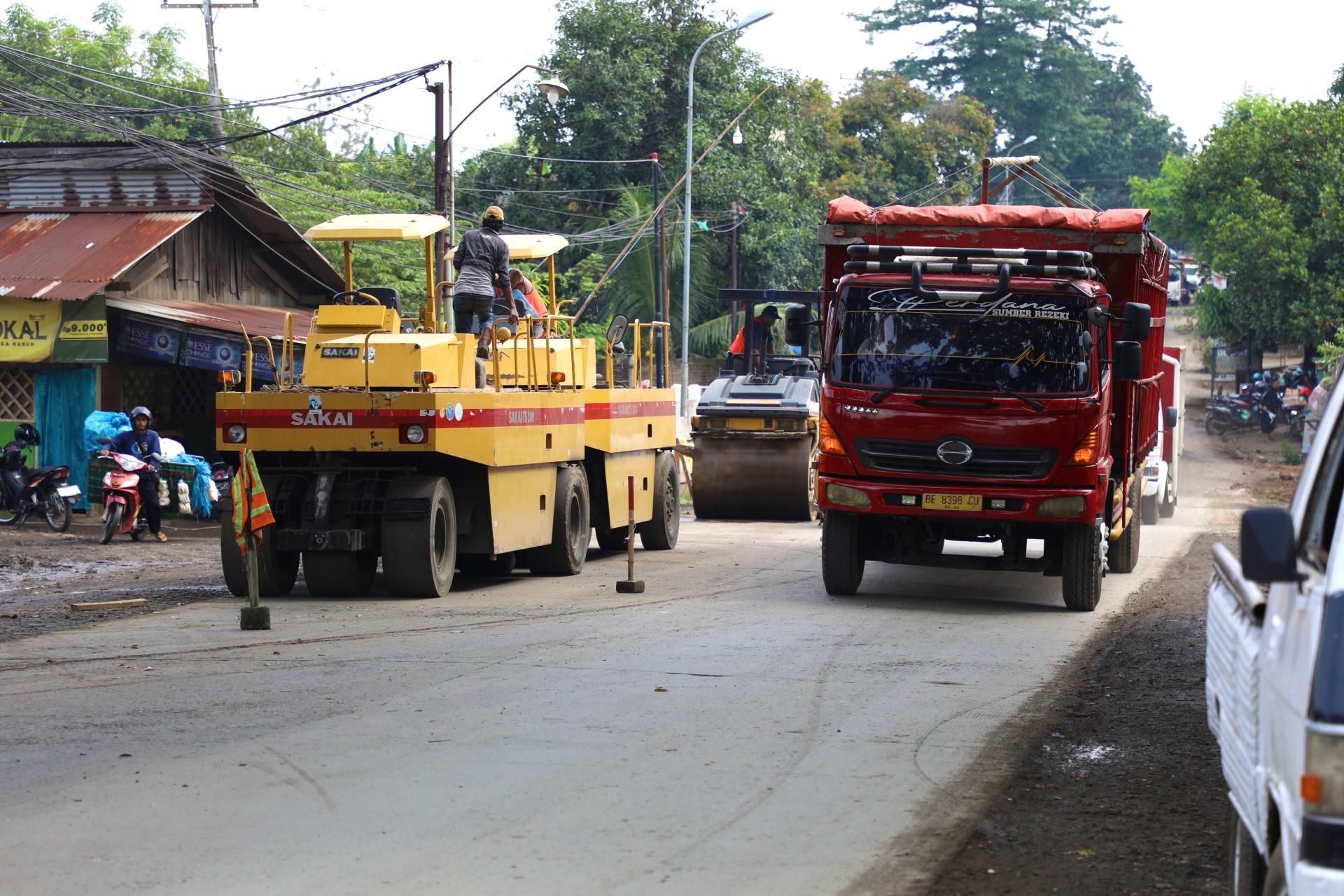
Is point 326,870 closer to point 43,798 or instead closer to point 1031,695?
point 43,798

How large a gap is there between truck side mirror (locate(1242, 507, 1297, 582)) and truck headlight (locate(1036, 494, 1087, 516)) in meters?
9.15

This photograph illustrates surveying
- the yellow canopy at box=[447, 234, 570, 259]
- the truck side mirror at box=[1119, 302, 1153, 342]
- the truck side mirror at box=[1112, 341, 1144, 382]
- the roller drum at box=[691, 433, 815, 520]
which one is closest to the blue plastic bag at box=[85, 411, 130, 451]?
the yellow canopy at box=[447, 234, 570, 259]

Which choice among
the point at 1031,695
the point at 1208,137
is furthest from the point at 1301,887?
the point at 1208,137

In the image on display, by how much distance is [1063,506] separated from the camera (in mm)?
13047

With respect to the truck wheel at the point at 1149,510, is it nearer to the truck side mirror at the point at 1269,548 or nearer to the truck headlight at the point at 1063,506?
the truck headlight at the point at 1063,506

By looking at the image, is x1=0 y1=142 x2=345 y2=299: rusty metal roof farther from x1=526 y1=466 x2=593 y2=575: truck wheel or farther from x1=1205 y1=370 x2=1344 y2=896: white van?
x1=1205 y1=370 x2=1344 y2=896: white van

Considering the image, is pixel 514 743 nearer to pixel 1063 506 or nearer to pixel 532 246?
pixel 1063 506

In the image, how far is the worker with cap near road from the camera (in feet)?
48.1

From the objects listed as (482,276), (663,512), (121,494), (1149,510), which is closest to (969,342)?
(482,276)

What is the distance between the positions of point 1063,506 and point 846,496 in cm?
171

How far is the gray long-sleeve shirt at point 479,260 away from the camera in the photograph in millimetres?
14633

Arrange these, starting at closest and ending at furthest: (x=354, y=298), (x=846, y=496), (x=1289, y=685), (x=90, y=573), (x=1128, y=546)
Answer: (x=1289, y=685), (x=846, y=496), (x=354, y=298), (x=90, y=573), (x=1128, y=546)

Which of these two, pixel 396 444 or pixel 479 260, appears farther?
pixel 479 260

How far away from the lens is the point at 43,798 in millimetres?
6793
